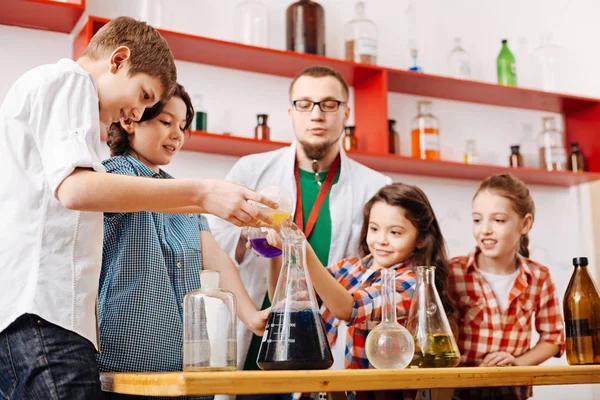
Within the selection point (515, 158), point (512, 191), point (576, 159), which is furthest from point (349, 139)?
point (576, 159)

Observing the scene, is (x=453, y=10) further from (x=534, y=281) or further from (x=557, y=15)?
(x=534, y=281)

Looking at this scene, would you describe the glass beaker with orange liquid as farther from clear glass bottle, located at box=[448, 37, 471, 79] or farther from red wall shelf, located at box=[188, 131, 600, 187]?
clear glass bottle, located at box=[448, 37, 471, 79]

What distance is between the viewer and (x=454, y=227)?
3.41 meters

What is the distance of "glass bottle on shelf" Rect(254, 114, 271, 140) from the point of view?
289 cm

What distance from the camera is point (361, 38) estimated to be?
317 centimetres

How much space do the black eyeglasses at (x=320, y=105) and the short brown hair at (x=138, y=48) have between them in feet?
3.64

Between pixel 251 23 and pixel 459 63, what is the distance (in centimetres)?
107

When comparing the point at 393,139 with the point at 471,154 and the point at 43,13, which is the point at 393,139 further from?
the point at 43,13

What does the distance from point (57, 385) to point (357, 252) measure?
3.92ft

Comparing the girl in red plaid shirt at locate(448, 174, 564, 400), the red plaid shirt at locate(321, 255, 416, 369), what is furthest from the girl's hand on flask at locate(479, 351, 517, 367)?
the red plaid shirt at locate(321, 255, 416, 369)

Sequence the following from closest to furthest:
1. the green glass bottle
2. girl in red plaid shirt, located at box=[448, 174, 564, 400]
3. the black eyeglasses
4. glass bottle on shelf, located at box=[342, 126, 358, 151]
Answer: girl in red plaid shirt, located at box=[448, 174, 564, 400]
the black eyeglasses
glass bottle on shelf, located at box=[342, 126, 358, 151]
the green glass bottle

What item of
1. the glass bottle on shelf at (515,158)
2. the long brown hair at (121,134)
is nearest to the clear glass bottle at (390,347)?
the long brown hair at (121,134)

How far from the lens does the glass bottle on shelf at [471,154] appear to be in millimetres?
3389

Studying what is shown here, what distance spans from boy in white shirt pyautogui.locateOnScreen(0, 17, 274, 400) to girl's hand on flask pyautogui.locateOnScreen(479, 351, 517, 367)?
97 cm
